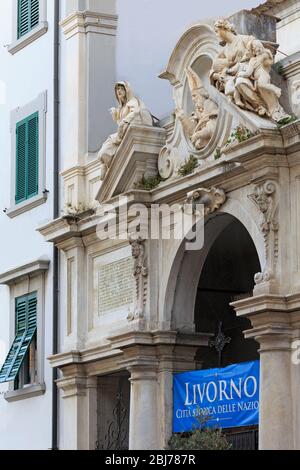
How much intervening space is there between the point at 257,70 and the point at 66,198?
6.72 metres

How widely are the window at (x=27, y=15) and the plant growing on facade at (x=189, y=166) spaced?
279 inches

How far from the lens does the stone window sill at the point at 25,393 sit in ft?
96.9

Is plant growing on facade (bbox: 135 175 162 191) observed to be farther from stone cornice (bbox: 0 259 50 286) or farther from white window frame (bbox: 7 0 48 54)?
white window frame (bbox: 7 0 48 54)

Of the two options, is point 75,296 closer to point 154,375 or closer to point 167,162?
point 154,375

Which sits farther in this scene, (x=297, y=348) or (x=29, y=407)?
(x=29, y=407)

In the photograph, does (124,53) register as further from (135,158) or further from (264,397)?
(264,397)

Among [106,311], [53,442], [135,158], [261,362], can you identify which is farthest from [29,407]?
[261,362]

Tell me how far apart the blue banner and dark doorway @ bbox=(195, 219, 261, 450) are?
5.99ft

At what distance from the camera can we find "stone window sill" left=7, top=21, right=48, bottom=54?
3103 cm

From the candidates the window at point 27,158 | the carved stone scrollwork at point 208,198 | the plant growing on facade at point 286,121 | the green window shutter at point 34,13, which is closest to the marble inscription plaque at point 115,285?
the carved stone scrollwork at point 208,198

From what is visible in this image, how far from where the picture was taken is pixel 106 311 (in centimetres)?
2780

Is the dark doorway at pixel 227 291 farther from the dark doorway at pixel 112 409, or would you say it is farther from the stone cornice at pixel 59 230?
the stone cornice at pixel 59 230

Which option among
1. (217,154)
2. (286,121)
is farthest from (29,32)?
(286,121)

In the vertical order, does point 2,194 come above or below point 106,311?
above
